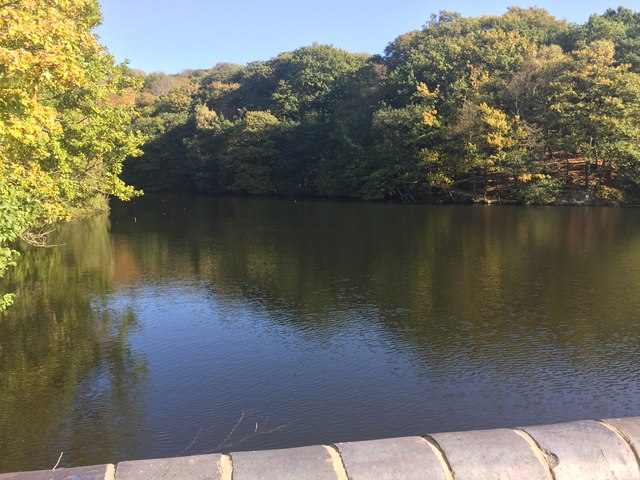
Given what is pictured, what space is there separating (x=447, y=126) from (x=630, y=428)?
43571mm

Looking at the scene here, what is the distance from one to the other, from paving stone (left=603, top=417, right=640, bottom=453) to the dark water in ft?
13.6

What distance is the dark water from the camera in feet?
24.0

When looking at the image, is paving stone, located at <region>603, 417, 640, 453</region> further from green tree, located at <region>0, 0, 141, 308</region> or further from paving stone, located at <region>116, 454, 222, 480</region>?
green tree, located at <region>0, 0, 141, 308</region>

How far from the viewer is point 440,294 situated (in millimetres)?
14320

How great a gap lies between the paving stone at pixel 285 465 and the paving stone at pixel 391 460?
112 millimetres

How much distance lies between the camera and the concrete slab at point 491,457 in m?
2.64

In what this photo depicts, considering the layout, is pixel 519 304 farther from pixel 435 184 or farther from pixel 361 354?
pixel 435 184

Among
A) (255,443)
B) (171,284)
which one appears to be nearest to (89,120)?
(171,284)

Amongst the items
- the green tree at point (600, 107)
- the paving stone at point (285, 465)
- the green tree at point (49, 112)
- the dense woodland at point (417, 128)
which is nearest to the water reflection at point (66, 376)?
the green tree at point (49, 112)

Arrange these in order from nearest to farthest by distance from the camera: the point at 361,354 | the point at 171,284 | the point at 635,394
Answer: the point at 635,394, the point at 361,354, the point at 171,284

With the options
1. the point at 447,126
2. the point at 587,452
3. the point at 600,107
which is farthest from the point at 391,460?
the point at 447,126

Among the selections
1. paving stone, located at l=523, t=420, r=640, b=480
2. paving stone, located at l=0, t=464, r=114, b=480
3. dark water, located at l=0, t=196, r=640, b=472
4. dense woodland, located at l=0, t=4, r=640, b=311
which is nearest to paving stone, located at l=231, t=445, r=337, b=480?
paving stone, located at l=0, t=464, r=114, b=480

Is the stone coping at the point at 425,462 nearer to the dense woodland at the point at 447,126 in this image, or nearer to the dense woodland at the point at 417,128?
the dense woodland at the point at 417,128

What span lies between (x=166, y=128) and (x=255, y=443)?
229 feet
